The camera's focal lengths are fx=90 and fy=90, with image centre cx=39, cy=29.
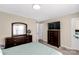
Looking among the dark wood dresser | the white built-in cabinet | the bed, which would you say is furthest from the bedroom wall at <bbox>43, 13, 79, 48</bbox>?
the dark wood dresser

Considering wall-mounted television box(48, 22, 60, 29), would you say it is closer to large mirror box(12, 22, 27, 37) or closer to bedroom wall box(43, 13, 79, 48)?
bedroom wall box(43, 13, 79, 48)

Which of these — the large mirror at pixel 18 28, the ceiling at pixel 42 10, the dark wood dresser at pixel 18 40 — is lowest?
the dark wood dresser at pixel 18 40

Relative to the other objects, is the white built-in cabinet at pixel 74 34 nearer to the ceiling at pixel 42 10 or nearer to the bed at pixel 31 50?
the ceiling at pixel 42 10

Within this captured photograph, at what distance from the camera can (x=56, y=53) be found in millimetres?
1454

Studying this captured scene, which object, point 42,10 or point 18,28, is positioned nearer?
point 42,10

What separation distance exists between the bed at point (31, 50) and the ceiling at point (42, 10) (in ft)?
1.60

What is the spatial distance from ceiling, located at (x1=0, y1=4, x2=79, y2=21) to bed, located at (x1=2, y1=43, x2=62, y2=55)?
1.60ft

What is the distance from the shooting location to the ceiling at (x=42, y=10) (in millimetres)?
1384

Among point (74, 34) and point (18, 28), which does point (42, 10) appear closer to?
point (18, 28)

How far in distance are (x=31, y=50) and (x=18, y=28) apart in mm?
459

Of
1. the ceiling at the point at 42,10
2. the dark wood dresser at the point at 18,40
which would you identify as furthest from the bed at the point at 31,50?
the ceiling at the point at 42,10

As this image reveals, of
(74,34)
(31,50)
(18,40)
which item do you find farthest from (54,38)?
(18,40)

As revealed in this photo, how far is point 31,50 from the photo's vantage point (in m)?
1.52
